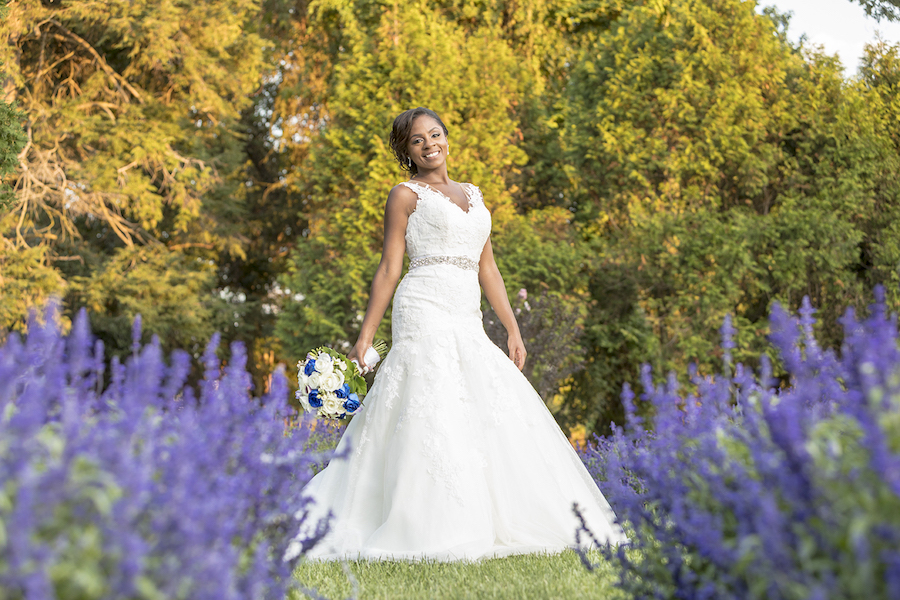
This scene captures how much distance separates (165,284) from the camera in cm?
1384

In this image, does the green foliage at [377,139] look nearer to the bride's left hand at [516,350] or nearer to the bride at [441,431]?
the bride's left hand at [516,350]

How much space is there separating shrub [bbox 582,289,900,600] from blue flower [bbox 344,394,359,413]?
190cm

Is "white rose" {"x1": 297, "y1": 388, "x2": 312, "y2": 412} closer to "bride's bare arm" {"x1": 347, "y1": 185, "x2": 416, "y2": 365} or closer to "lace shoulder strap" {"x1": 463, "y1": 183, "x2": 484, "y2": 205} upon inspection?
"bride's bare arm" {"x1": 347, "y1": 185, "x2": 416, "y2": 365}

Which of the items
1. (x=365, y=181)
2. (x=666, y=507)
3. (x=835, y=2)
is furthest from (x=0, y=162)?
(x=835, y=2)

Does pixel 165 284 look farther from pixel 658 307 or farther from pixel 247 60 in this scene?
pixel 658 307

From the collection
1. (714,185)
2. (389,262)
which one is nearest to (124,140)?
(714,185)

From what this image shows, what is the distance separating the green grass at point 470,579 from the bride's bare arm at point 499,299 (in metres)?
1.25

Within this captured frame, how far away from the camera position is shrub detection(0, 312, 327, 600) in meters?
1.37

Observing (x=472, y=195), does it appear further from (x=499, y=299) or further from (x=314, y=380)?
(x=314, y=380)

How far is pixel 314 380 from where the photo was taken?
3879mm

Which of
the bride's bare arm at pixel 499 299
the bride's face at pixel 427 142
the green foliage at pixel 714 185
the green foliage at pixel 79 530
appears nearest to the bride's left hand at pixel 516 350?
the bride's bare arm at pixel 499 299

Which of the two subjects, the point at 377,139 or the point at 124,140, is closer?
the point at 377,139

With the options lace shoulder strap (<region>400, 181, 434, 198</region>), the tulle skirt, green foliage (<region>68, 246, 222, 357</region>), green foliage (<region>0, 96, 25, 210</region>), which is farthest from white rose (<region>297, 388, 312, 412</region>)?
green foliage (<region>68, 246, 222, 357</region>)

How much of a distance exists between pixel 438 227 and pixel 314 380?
1024mm
